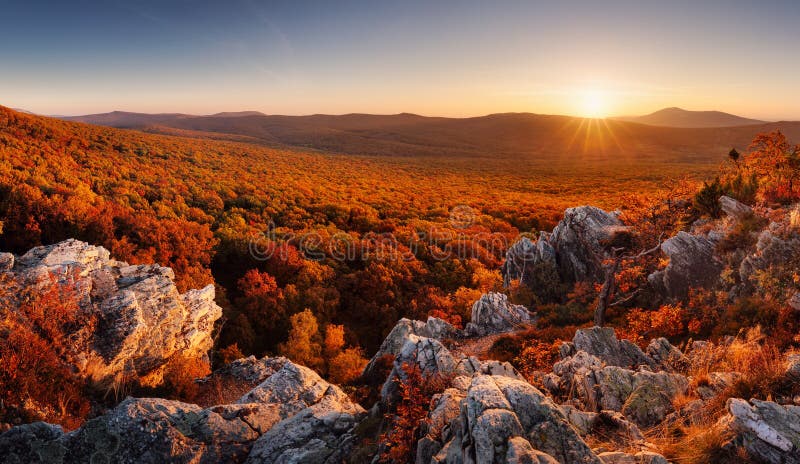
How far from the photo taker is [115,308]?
13.8m

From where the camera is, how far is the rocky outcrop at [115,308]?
1293cm

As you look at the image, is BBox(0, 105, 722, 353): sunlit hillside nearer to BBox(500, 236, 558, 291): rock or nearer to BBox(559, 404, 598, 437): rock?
BBox(500, 236, 558, 291): rock

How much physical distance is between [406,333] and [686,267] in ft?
44.5

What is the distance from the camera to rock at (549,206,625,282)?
22906 mm

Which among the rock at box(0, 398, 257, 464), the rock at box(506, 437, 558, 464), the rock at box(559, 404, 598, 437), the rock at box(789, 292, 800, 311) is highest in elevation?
the rock at box(506, 437, 558, 464)

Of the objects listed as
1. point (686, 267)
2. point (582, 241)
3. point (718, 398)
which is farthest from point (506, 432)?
point (582, 241)

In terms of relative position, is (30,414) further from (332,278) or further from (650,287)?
(650,287)

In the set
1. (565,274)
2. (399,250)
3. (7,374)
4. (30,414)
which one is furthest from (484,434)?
(399,250)

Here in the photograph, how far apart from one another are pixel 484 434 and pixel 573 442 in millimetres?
1450

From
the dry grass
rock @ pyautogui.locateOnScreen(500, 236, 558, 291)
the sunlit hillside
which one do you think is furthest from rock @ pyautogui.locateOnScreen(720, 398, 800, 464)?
the sunlit hillside

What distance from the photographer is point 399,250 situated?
3512cm

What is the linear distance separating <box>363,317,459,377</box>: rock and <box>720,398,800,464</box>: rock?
13714 mm

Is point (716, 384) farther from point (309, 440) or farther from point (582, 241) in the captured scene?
point (582, 241)

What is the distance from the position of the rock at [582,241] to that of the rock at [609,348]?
32.8 ft
